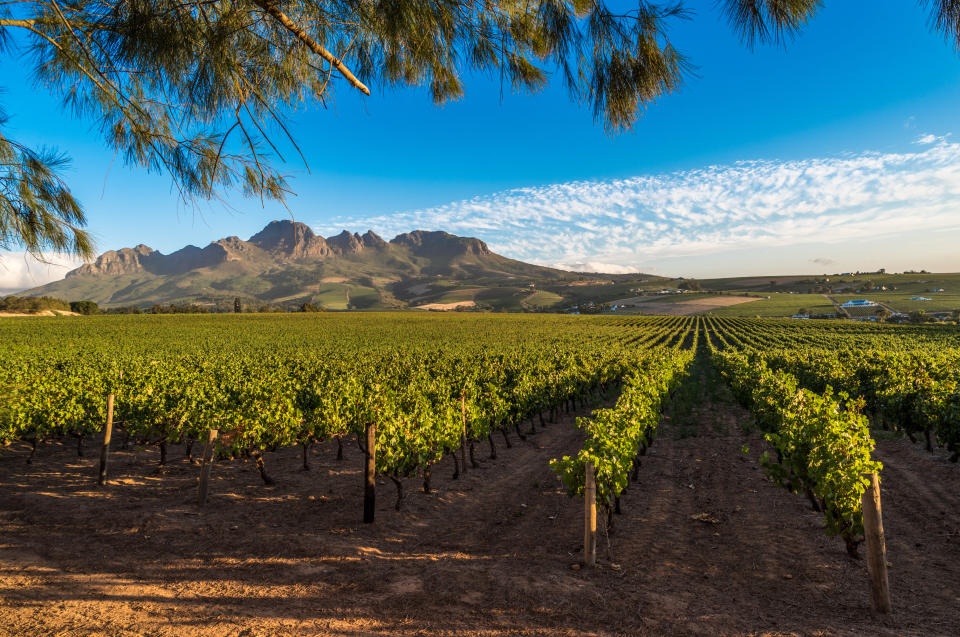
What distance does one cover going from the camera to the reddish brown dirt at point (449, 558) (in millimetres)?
5082

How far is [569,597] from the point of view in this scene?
5.61m

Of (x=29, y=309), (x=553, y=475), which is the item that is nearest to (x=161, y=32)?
(x=553, y=475)

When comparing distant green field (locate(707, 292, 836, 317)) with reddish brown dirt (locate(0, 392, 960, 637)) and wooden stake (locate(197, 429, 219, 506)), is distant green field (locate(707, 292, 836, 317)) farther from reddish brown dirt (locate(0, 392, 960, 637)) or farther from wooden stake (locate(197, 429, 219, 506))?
wooden stake (locate(197, 429, 219, 506))

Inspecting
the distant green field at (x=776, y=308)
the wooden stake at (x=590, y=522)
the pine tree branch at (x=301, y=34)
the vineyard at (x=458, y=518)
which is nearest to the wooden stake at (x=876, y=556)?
the vineyard at (x=458, y=518)

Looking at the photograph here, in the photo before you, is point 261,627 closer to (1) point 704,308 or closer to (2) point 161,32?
(2) point 161,32

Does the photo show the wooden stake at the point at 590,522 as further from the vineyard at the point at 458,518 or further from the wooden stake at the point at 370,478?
the wooden stake at the point at 370,478

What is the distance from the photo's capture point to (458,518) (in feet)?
29.7

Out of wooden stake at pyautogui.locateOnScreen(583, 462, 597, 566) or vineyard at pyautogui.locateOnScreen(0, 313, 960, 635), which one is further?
wooden stake at pyautogui.locateOnScreen(583, 462, 597, 566)

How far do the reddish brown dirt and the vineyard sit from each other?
5 centimetres

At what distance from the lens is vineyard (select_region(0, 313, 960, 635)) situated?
5.29 metres

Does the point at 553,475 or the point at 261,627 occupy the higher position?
the point at 261,627

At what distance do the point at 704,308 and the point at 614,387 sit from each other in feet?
412

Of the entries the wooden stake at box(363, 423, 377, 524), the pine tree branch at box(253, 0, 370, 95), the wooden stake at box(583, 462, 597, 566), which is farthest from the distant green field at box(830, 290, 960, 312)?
the pine tree branch at box(253, 0, 370, 95)

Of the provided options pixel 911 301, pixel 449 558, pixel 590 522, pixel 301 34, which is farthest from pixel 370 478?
pixel 911 301
